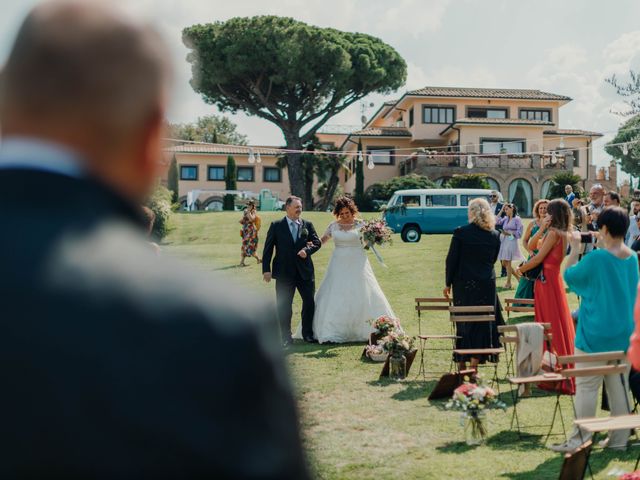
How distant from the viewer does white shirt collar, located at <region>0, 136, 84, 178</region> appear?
124 centimetres

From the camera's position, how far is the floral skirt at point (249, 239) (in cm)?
2422

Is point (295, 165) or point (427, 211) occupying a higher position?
point (295, 165)

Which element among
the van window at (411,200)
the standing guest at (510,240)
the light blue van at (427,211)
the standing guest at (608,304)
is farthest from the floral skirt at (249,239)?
the standing guest at (608,304)

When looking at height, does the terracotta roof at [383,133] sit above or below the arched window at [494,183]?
above

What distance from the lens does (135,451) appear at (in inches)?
44.6

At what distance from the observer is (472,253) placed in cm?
991

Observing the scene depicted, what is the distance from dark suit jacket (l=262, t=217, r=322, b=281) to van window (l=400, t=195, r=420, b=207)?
23277 millimetres

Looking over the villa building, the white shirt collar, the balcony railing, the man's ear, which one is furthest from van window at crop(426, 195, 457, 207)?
the white shirt collar

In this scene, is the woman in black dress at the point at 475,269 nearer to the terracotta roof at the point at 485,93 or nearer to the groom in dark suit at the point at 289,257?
the groom in dark suit at the point at 289,257

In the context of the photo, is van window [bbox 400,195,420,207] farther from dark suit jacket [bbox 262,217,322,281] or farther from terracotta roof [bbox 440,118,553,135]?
dark suit jacket [bbox 262,217,322,281]

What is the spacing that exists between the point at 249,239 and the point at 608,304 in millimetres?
17993

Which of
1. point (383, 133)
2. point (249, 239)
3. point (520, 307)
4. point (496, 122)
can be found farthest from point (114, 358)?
point (383, 133)

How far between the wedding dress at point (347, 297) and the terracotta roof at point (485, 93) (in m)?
49.5

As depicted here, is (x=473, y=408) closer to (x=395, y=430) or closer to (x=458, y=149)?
(x=395, y=430)
